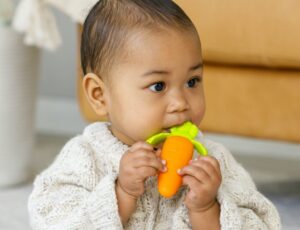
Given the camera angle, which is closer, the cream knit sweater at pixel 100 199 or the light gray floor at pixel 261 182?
the cream knit sweater at pixel 100 199

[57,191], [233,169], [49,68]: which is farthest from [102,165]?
[49,68]

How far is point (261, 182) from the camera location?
1848 mm

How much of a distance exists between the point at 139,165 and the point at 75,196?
0.15m

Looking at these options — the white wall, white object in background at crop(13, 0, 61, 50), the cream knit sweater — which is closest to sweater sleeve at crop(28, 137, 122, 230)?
the cream knit sweater

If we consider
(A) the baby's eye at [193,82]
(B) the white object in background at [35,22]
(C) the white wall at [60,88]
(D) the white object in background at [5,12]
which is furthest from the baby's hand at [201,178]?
(C) the white wall at [60,88]

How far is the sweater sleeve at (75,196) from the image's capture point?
911 mm

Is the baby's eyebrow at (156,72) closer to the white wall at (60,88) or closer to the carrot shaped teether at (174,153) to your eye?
the carrot shaped teether at (174,153)

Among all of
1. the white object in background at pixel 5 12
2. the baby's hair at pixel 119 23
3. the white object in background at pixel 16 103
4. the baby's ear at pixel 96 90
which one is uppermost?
the baby's hair at pixel 119 23

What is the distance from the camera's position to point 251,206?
1.00 meters

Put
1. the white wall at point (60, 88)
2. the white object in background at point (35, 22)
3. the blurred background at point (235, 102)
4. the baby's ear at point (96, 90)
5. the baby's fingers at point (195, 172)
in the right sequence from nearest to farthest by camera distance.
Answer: the baby's fingers at point (195, 172) → the baby's ear at point (96, 90) → the blurred background at point (235, 102) → the white object in background at point (35, 22) → the white wall at point (60, 88)

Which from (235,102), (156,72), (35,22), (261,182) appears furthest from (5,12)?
(156,72)

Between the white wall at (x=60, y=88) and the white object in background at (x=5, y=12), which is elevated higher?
the white object in background at (x=5, y=12)

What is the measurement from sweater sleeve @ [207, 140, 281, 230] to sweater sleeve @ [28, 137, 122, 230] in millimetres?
142

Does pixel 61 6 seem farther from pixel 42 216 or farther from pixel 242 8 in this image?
pixel 42 216
